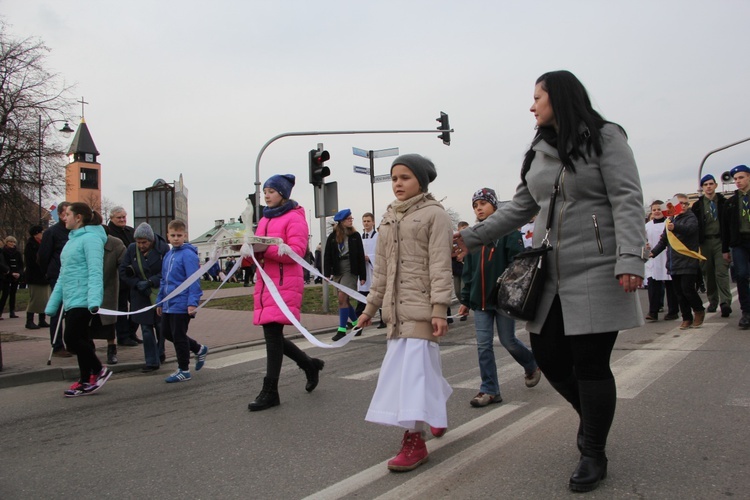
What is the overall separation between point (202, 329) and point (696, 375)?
858 cm

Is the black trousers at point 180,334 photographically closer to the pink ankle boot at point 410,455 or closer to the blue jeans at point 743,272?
the pink ankle boot at point 410,455

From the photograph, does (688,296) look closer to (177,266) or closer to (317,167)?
(177,266)

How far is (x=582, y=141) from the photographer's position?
3.09 metres

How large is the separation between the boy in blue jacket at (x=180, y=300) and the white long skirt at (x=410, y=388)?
356 cm

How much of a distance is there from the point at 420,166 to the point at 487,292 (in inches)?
64.6

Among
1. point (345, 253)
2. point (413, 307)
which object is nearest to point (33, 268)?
point (345, 253)

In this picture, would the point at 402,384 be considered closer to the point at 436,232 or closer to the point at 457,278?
the point at 436,232

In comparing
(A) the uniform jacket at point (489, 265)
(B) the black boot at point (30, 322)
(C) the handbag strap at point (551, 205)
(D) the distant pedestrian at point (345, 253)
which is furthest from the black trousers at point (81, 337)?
(B) the black boot at point (30, 322)

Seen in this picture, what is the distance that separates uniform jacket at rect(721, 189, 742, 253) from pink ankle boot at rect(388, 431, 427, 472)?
7.24 m

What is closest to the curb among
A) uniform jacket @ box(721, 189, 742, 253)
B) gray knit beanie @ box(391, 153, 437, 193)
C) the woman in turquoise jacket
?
the woman in turquoise jacket

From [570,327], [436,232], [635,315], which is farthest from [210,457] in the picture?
[635,315]

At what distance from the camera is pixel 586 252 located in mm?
3074

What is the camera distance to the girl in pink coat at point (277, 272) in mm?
5285

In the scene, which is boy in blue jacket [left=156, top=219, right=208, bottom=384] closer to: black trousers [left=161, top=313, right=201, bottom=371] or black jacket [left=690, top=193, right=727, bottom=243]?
black trousers [left=161, top=313, right=201, bottom=371]
